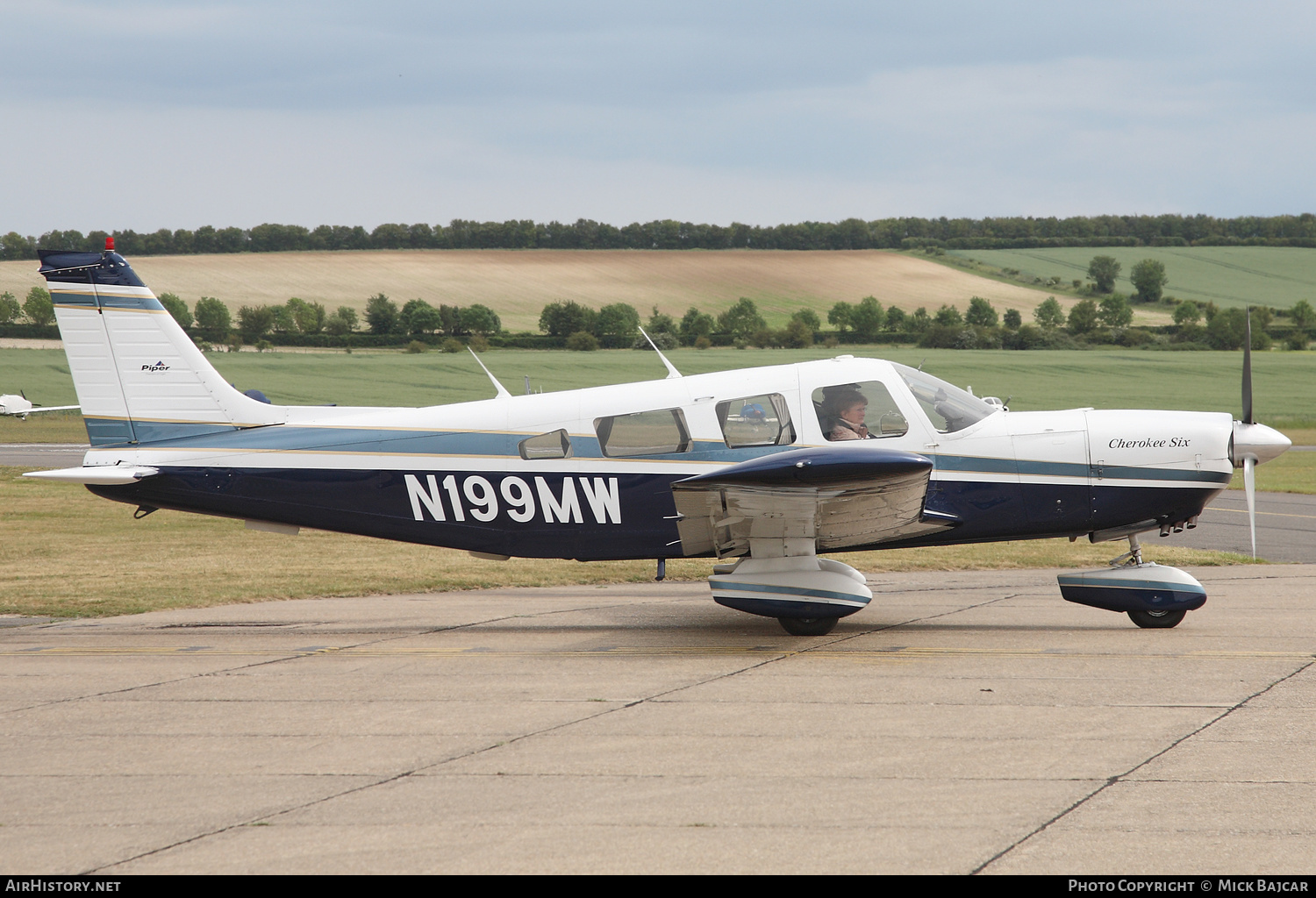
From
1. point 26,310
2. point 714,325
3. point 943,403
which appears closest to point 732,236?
point 714,325

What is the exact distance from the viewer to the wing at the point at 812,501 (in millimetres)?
7770

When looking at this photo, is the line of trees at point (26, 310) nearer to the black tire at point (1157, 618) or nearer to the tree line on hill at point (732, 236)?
the tree line on hill at point (732, 236)

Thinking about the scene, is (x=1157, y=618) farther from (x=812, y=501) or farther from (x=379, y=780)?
(x=379, y=780)

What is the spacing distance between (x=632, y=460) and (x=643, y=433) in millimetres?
244

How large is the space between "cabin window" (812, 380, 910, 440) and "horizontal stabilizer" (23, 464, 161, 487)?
5826 millimetres

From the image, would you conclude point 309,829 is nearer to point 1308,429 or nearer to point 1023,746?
point 1023,746

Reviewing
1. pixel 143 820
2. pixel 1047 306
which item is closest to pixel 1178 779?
pixel 143 820

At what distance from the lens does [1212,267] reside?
68875 millimetres

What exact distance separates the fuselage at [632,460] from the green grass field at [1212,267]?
191ft

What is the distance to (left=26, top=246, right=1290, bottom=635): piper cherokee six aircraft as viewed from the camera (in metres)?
9.02

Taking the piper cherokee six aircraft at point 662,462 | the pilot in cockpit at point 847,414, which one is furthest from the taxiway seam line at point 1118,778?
the pilot in cockpit at point 847,414

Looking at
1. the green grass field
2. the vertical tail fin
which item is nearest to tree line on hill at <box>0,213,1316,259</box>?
the green grass field

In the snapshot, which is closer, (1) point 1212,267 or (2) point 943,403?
(2) point 943,403

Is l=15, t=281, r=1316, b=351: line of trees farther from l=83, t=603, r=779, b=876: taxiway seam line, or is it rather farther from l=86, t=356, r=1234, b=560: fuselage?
l=83, t=603, r=779, b=876: taxiway seam line
